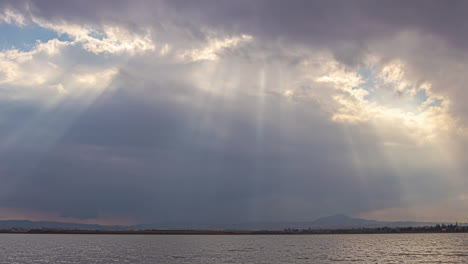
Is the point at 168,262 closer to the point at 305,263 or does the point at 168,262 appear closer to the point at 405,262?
the point at 305,263

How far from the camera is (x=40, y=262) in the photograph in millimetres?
74812

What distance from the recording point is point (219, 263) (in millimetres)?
72938

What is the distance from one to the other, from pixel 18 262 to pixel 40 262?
174 inches

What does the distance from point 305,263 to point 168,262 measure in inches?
1058

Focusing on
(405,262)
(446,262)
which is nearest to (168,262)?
(405,262)

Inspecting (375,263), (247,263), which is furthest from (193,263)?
(375,263)

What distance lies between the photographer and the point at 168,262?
7462cm

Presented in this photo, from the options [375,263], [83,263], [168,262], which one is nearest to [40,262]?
[83,263]

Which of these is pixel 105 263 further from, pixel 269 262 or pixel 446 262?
pixel 446 262

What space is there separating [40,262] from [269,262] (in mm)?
45525

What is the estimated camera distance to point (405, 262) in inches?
3019

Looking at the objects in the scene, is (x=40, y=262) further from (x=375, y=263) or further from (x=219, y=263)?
(x=375, y=263)

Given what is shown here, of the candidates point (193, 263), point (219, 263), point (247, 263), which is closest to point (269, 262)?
point (247, 263)

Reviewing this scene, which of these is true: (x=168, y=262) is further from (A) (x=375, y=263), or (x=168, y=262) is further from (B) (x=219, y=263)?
(A) (x=375, y=263)
